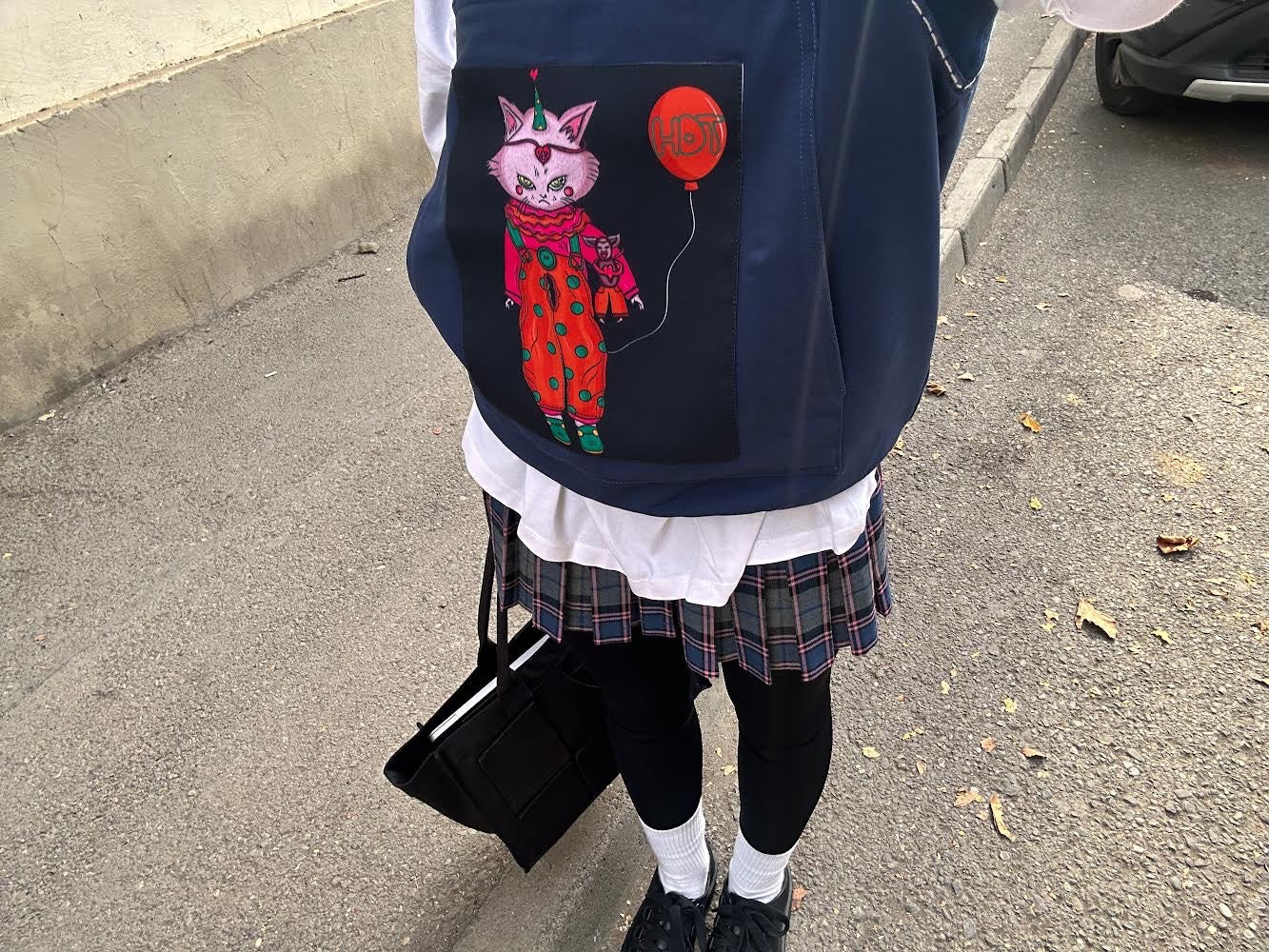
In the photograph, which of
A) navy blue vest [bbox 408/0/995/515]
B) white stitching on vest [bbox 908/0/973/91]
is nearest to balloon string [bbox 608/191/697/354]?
navy blue vest [bbox 408/0/995/515]

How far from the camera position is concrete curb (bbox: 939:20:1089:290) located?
4.05 m

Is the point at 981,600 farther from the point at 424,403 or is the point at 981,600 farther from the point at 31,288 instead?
the point at 31,288

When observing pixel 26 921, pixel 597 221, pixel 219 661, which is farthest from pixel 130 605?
pixel 597 221

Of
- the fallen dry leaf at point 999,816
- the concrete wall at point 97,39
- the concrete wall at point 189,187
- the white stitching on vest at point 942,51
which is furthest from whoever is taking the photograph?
the concrete wall at point 189,187

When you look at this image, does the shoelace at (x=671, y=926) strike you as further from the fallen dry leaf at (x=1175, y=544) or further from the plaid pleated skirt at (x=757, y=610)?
the fallen dry leaf at (x=1175, y=544)

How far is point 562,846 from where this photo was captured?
2012 mm

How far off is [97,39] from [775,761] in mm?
3479

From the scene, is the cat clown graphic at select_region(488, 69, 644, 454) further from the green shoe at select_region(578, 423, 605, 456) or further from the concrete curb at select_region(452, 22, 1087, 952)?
the concrete curb at select_region(452, 22, 1087, 952)

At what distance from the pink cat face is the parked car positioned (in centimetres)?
448

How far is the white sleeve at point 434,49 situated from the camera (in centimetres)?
110

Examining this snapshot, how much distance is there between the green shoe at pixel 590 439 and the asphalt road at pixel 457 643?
4.13 feet

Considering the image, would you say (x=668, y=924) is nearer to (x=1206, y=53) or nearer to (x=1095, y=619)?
(x=1095, y=619)

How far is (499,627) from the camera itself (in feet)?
5.00

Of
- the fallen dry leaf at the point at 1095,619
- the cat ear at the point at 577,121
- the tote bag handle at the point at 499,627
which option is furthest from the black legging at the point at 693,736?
the fallen dry leaf at the point at 1095,619
